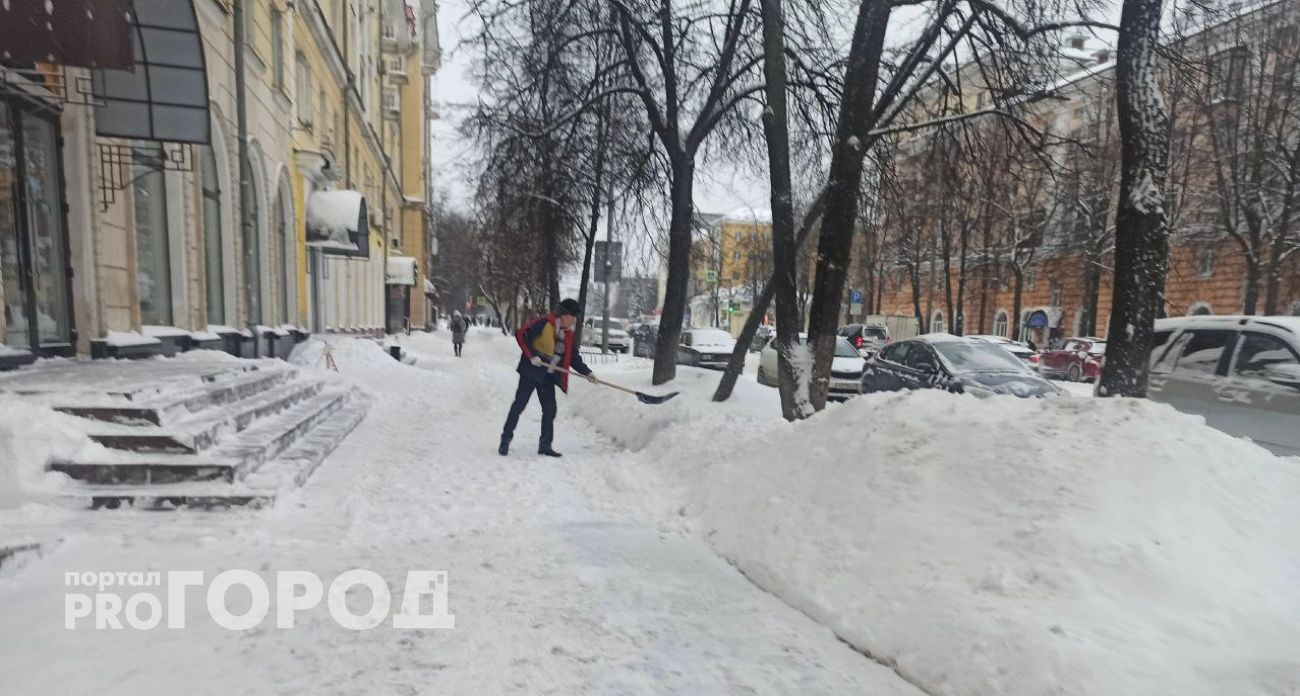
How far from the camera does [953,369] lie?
9.41 metres

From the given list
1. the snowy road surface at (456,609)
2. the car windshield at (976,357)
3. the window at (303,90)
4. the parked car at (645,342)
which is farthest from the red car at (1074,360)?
the window at (303,90)

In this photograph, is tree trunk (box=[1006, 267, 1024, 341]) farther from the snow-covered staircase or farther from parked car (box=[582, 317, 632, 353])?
the snow-covered staircase

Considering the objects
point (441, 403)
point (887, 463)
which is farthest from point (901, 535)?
point (441, 403)

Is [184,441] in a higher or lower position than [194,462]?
higher

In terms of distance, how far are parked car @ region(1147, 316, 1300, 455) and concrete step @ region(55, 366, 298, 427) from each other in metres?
8.79

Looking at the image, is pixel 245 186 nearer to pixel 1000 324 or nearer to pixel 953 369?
pixel 953 369

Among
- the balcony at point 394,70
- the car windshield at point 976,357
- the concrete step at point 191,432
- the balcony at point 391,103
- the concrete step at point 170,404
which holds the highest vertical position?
the balcony at point 394,70

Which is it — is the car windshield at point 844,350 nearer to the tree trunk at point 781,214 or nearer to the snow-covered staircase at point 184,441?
the tree trunk at point 781,214

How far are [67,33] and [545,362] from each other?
489cm

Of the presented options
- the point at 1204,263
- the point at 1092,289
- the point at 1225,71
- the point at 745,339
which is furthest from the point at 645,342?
the point at 1204,263

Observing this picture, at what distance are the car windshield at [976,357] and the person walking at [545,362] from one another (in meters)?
6.00

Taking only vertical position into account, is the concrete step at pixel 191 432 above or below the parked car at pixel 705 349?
above

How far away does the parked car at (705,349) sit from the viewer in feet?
67.5

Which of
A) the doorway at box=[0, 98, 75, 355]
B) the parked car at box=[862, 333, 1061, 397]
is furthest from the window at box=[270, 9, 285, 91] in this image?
the parked car at box=[862, 333, 1061, 397]
